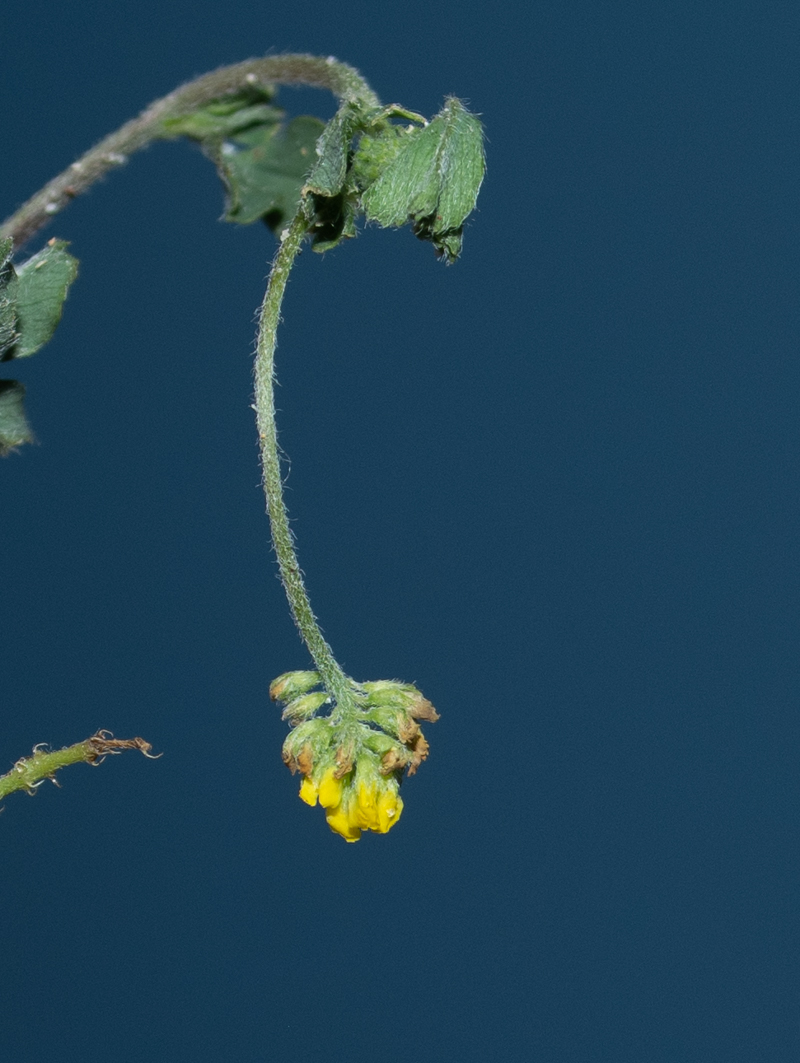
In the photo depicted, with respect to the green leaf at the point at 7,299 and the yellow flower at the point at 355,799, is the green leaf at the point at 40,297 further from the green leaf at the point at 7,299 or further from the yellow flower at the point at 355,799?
the yellow flower at the point at 355,799

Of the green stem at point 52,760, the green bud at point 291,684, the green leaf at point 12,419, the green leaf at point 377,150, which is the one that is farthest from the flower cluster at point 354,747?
the green leaf at point 377,150

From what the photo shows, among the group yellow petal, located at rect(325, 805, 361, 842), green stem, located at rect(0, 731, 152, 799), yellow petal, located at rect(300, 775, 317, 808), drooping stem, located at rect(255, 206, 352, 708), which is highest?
drooping stem, located at rect(255, 206, 352, 708)

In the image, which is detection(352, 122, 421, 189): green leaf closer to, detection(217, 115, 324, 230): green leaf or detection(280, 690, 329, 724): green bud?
detection(217, 115, 324, 230): green leaf

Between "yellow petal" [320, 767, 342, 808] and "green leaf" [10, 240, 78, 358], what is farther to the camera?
"green leaf" [10, 240, 78, 358]

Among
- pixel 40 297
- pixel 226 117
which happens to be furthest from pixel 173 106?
pixel 40 297

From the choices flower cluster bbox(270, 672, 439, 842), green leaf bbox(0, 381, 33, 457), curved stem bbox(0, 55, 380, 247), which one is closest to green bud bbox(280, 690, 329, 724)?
flower cluster bbox(270, 672, 439, 842)

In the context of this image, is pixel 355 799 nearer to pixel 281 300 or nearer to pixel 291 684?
pixel 291 684
